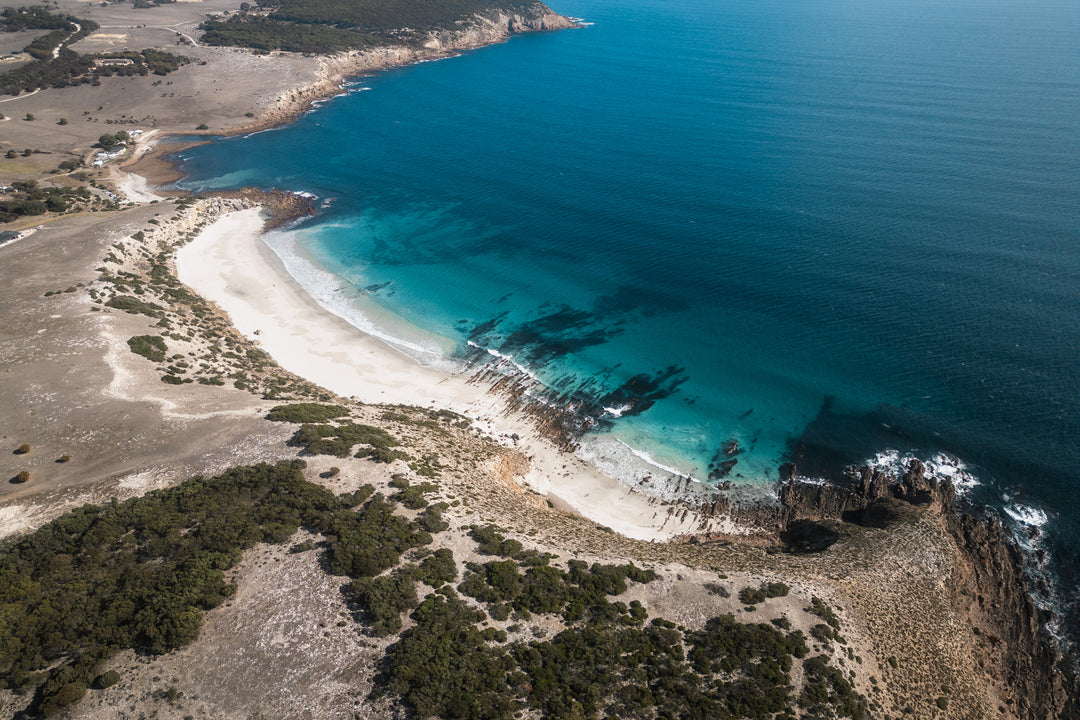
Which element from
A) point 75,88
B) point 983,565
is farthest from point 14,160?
point 983,565

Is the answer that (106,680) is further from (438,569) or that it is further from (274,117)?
(274,117)

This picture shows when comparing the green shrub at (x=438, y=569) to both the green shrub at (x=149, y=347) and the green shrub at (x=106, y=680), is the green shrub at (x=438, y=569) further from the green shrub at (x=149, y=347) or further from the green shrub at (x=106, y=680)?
the green shrub at (x=149, y=347)

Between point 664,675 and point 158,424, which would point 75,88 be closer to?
point 158,424

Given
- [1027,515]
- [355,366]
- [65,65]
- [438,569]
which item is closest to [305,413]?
[355,366]

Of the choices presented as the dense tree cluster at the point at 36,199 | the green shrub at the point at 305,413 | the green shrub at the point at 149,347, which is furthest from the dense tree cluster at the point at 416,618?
the dense tree cluster at the point at 36,199

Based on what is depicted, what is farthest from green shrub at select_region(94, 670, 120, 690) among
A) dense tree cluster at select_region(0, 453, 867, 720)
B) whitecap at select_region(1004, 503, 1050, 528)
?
whitecap at select_region(1004, 503, 1050, 528)
